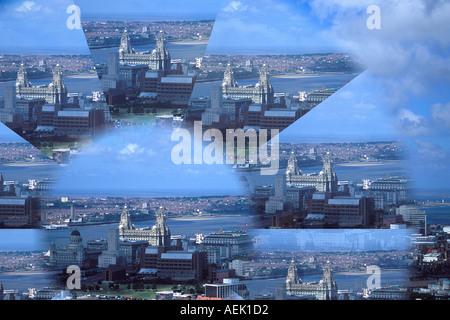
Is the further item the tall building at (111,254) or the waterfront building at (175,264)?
the tall building at (111,254)

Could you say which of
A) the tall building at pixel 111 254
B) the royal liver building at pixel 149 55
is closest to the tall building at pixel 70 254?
the tall building at pixel 111 254

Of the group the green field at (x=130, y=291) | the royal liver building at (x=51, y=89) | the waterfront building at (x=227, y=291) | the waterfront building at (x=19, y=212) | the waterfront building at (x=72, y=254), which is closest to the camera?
the waterfront building at (x=227, y=291)

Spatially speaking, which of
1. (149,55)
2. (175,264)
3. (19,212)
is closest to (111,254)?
(175,264)

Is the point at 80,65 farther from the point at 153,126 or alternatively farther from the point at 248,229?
the point at 248,229

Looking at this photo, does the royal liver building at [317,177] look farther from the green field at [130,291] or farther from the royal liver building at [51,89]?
the royal liver building at [51,89]

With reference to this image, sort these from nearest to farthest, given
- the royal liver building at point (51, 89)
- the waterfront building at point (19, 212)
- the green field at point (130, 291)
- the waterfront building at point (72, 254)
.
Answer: the green field at point (130, 291)
the waterfront building at point (72, 254)
the waterfront building at point (19, 212)
the royal liver building at point (51, 89)

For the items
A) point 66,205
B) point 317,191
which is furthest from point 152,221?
point 317,191

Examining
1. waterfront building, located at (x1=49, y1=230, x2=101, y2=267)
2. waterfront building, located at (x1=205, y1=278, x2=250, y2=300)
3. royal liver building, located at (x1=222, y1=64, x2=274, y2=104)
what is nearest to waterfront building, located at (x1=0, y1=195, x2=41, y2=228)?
waterfront building, located at (x1=49, y1=230, x2=101, y2=267)
